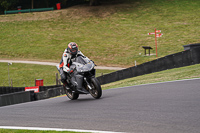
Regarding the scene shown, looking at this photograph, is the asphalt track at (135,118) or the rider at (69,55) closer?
the asphalt track at (135,118)

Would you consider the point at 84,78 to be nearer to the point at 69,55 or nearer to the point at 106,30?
the point at 69,55

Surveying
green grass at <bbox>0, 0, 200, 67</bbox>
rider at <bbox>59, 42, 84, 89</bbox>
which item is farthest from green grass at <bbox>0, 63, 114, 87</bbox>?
rider at <bbox>59, 42, 84, 89</bbox>

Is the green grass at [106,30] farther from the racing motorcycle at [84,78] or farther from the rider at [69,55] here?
the racing motorcycle at [84,78]

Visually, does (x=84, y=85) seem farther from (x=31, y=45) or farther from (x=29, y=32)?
(x=29, y=32)

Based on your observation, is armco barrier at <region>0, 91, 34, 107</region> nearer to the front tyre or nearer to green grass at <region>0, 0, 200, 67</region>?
the front tyre

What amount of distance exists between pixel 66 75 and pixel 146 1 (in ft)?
206

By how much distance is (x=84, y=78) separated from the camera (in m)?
10.7

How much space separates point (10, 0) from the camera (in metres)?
72.6

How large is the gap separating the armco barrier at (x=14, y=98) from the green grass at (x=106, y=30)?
20953 millimetres

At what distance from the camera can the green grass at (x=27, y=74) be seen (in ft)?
106

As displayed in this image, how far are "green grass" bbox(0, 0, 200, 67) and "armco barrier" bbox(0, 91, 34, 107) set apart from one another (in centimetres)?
2095

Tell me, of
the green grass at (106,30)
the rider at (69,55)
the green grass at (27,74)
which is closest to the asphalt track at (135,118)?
the rider at (69,55)

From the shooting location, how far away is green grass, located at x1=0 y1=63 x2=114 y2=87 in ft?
106

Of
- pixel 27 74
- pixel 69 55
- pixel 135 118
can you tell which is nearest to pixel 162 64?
pixel 69 55
